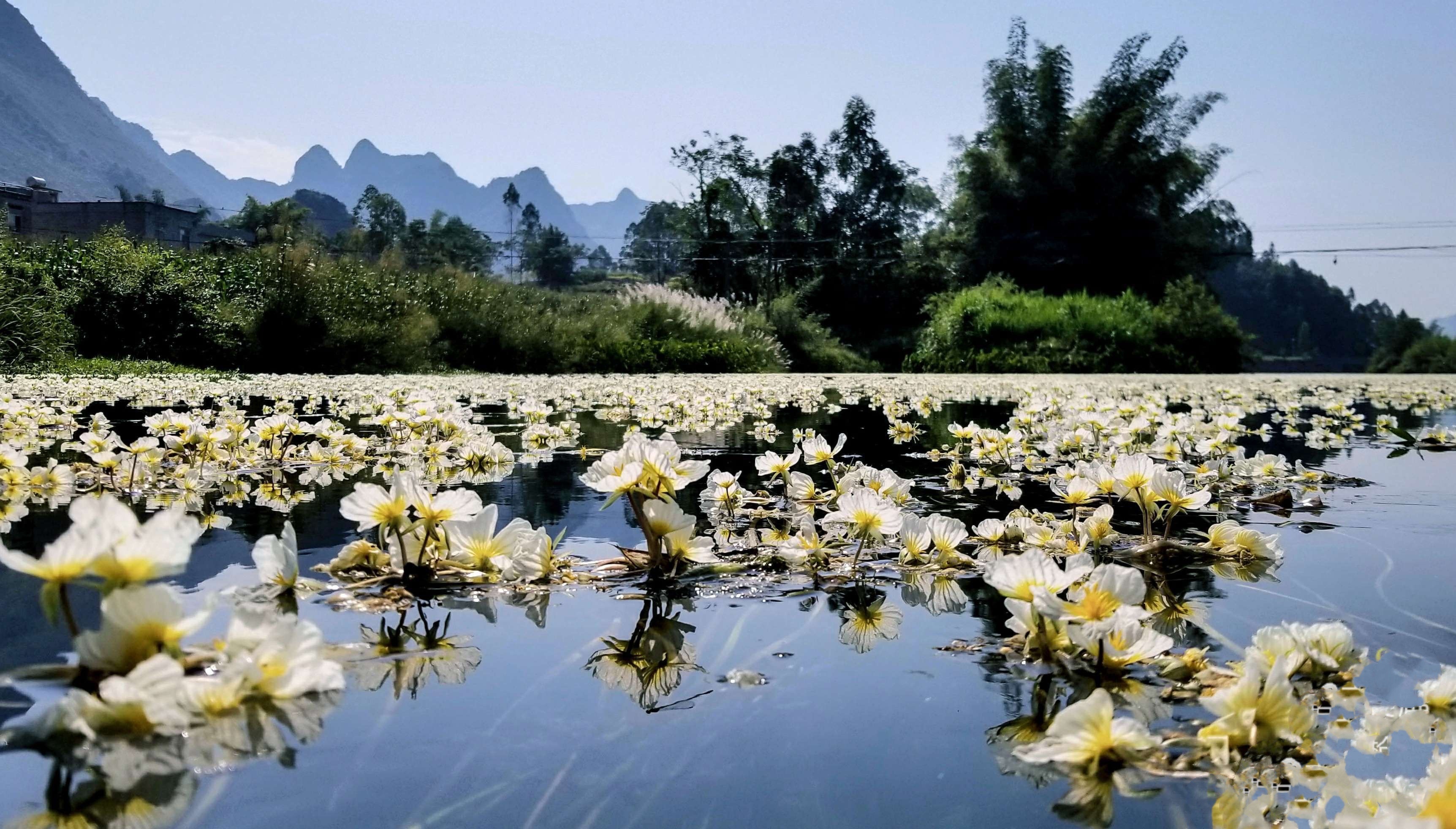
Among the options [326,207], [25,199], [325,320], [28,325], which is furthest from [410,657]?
[326,207]

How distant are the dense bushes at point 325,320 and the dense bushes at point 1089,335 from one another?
4389 millimetres

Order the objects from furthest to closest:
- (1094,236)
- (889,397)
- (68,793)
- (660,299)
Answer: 1. (1094,236)
2. (660,299)
3. (889,397)
4. (68,793)

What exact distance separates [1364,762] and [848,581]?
39.8 inches

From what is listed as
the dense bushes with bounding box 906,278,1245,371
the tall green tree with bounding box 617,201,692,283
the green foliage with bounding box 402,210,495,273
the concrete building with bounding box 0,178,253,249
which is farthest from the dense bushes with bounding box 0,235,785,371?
the green foliage with bounding box 402,210,495,273

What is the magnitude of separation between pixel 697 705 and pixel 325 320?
636 inches

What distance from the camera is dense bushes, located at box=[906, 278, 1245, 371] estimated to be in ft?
64.7

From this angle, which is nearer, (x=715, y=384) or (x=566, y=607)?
(x=566, y=607)

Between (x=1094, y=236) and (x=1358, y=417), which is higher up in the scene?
(x=1094, y=236)

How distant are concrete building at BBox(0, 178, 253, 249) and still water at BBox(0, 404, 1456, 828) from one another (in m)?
52.7

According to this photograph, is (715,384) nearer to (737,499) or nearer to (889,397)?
(889,397)

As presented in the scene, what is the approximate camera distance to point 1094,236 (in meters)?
29.3

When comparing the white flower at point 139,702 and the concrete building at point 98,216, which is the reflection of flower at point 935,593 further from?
the concrete building at point 98,216

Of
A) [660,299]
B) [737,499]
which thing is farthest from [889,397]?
[660,299]

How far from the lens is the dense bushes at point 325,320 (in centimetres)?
1578
